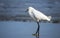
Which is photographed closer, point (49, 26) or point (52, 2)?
point (49, 26)

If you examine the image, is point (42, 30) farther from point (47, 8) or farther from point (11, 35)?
point (47, 8)

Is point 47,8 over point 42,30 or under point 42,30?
over

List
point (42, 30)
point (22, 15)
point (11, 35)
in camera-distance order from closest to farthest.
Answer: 1. point (11, 35)
2. point (42, 30)
3. point (22, 15)

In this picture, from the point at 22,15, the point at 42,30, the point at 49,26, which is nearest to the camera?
the point at 42,30

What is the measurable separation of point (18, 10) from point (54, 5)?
1.77 ft

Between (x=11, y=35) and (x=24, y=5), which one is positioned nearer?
(x=11, y=35)

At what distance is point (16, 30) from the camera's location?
173 cm

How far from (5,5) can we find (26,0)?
0.32 meters

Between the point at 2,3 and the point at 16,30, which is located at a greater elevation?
the point at 2,3

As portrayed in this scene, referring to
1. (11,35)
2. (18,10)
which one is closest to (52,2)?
(18,10)

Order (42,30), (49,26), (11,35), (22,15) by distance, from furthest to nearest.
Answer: (22,15) → (49,26) → (42,30) → (11,35)

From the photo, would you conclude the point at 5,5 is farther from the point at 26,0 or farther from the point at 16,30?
the point at 16,30

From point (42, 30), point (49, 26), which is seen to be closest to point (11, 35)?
point (42, 30)

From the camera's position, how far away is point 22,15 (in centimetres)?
244
